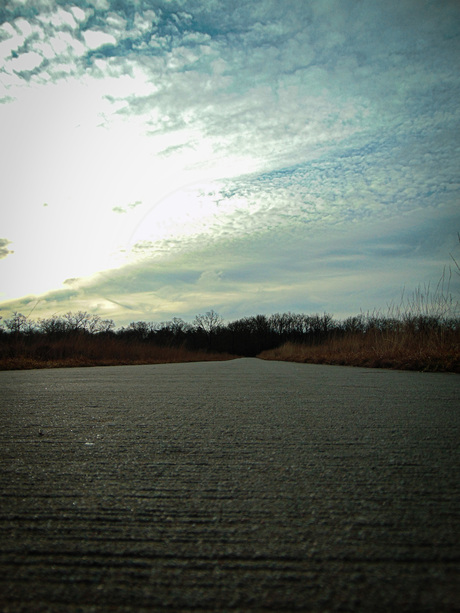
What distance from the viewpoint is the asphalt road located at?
71cm

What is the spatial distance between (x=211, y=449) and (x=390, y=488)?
713 millimetres

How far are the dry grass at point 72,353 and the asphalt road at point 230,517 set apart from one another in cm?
967

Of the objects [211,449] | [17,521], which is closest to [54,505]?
[17,521]

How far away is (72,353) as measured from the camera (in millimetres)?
14922

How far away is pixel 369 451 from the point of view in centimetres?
159

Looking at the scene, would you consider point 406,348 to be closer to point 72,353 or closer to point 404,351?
point 404,351

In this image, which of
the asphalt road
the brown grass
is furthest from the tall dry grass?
the asphalt road

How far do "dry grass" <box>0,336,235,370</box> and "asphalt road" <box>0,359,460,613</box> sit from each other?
31.7 feet

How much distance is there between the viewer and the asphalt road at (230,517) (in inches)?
28.1

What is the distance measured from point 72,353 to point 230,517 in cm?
1508

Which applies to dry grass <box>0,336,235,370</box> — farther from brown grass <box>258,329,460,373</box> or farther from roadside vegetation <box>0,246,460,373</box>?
brown grass <box>258,329,460,373</box>

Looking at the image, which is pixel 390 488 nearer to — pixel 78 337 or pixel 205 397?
pixel 205 397

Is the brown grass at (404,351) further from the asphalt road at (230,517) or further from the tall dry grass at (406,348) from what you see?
the asphalt road at (230,517)

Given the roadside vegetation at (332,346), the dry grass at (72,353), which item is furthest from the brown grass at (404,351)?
the dry grass at (72,353)
